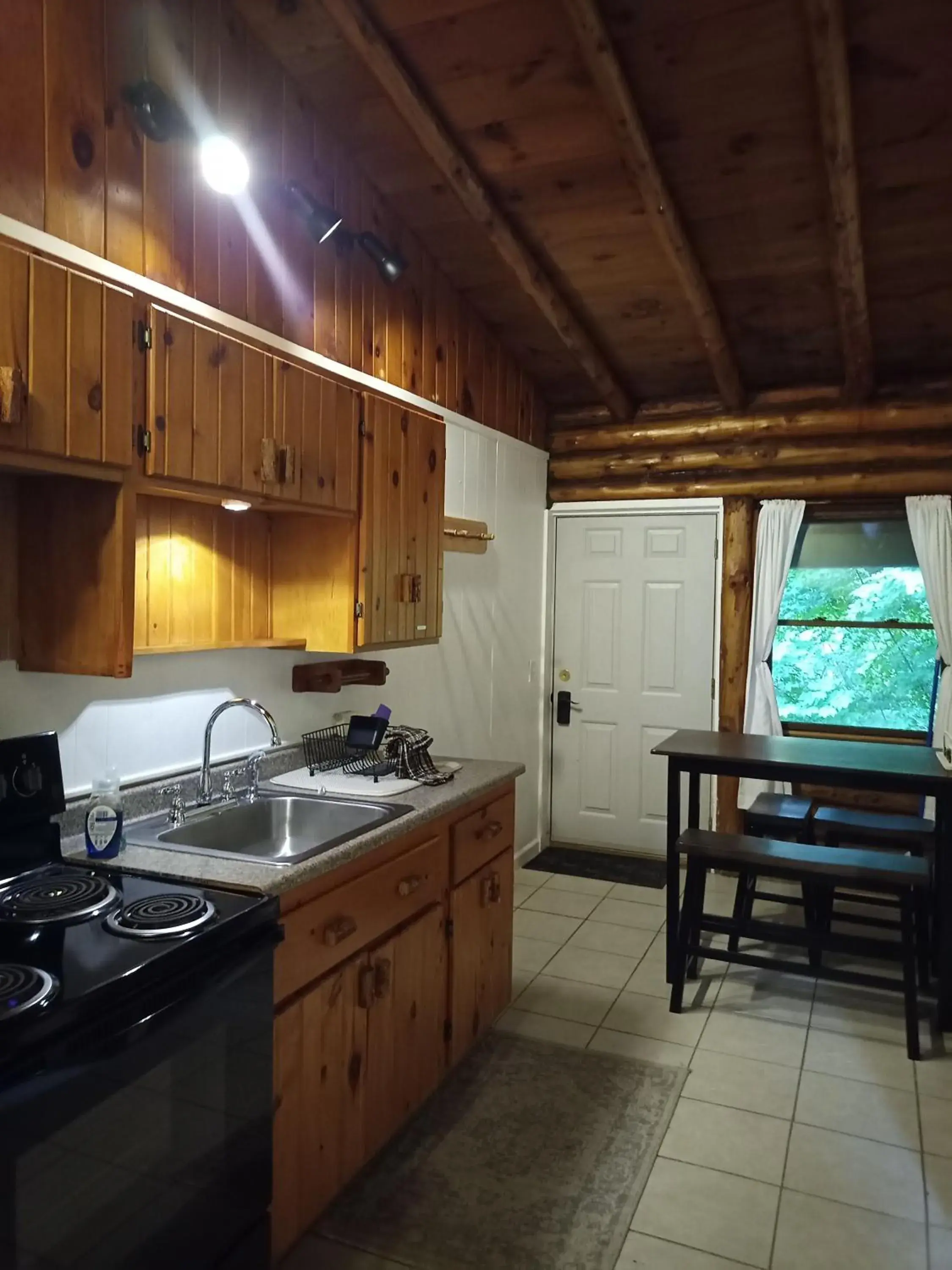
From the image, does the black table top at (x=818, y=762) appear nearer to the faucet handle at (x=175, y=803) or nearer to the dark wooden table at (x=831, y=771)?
the dark wooden table at (x=831, y=771)

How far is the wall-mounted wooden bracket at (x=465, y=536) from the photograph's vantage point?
3895mm

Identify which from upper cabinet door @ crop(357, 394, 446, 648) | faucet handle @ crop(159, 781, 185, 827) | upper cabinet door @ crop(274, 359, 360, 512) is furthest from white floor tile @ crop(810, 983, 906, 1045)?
upper cabinet door @ crop(274, 359, 360, 512)

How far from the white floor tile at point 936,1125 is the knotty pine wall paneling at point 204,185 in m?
3.08

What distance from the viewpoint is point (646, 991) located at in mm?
3424

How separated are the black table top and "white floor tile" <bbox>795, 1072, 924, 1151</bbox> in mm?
970

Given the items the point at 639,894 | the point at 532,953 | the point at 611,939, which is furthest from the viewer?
the point at 639,894

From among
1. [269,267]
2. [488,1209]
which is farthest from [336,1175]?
[269,267]

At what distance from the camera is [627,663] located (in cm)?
511

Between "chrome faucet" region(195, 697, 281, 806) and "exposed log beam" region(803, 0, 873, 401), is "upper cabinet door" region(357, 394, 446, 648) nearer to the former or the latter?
"chrome faucet" region(195, 697, 281, 806)

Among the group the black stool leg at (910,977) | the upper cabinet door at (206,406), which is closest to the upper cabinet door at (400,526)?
the upper cabinet door at (206,406)

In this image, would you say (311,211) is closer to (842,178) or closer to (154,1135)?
(842,178)

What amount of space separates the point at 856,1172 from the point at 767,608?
2834 millimetres

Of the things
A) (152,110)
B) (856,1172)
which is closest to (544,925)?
(856,1172)

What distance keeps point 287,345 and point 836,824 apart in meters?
2.89
